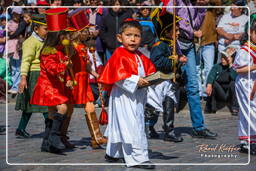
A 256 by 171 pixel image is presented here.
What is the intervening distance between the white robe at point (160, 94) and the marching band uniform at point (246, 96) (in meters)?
1.12

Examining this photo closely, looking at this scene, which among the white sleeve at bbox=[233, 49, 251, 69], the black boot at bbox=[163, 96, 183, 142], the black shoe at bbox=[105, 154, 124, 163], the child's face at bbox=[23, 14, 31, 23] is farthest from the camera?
→ the child's face at bbox=[23, 14, 31, 23]

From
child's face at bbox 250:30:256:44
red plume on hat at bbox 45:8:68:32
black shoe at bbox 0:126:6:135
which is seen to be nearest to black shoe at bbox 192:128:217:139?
child's face at bbox 250:30:256:44

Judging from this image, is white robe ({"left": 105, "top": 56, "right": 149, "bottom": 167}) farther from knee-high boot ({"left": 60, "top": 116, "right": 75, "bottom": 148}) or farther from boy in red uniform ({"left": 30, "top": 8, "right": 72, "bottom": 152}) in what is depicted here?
knee-high boot ({"left": 60, "top": 116, "right": 75, "bottom": 148})

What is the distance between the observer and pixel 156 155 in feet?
25.2

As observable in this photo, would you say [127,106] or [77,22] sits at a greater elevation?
[77,22]

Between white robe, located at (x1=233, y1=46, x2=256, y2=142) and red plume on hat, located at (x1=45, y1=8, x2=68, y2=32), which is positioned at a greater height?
red plume on hat, located at (x1=45, y1=8, x2=68, y2=32)

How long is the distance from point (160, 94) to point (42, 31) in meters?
1.75

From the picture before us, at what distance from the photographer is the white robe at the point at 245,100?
26.0 ft

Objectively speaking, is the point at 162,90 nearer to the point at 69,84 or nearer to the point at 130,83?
the point at 69,84

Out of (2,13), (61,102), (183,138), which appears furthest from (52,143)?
(2,13)

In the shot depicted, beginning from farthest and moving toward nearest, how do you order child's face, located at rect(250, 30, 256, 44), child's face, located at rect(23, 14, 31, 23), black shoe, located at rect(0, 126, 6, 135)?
child's face, located at rect(23, 14, 31, 23) < black shoe, located at rect(0, 126, 6, 135) < child's face, located at rect(250, 30, 256, 44)

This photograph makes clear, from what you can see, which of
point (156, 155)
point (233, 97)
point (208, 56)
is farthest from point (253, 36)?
point (208, 56)

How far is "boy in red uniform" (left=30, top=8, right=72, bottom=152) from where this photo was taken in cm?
784

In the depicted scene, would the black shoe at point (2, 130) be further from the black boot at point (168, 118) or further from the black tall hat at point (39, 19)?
the black boot at point (168, 118)
